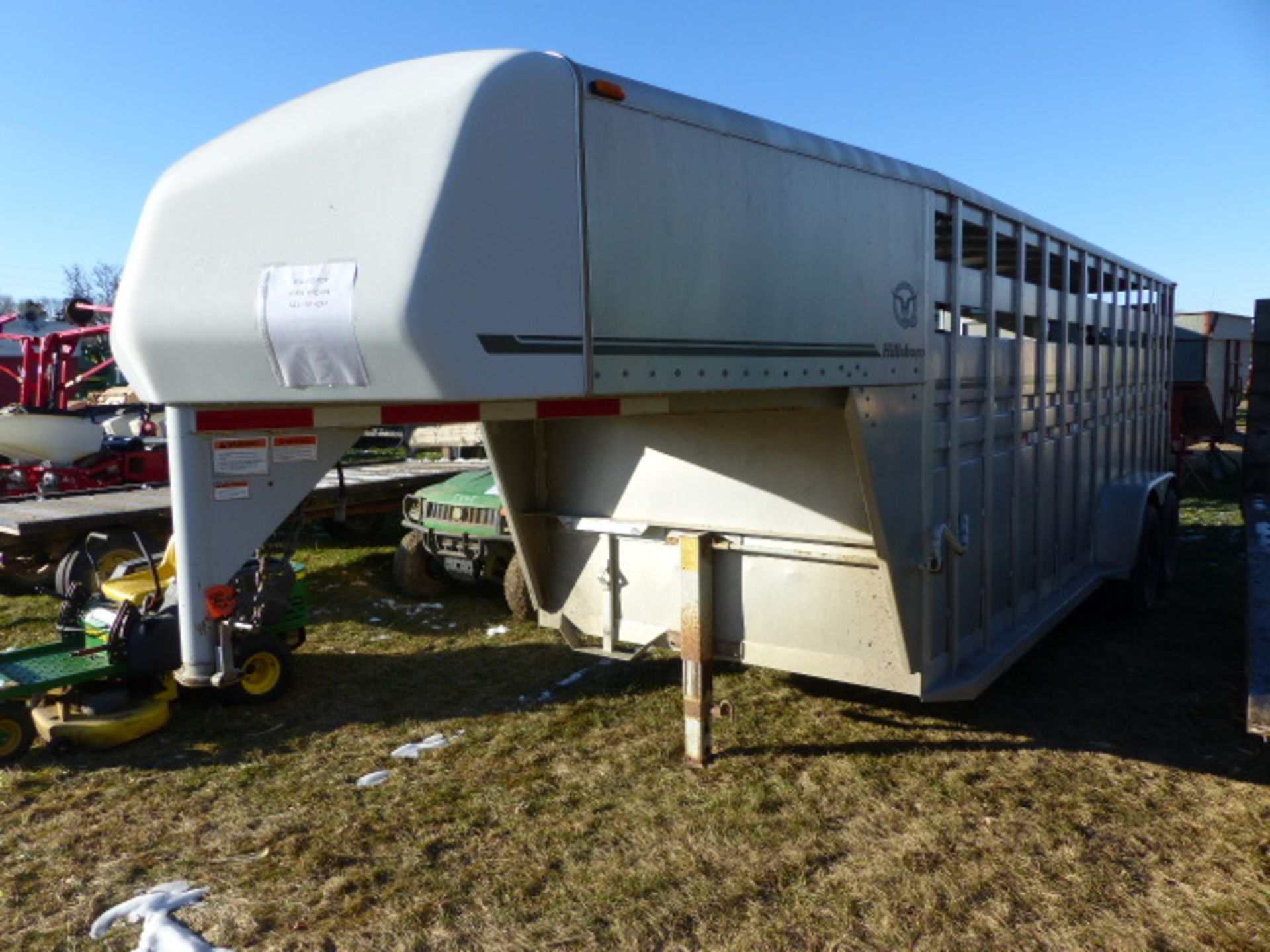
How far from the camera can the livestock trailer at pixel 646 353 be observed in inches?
95.1

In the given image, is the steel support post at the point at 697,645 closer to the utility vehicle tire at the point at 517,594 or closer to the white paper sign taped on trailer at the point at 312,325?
the white paper sign taped on trailer at the point at 312,325

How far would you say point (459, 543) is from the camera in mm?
7625

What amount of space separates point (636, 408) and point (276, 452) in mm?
1161

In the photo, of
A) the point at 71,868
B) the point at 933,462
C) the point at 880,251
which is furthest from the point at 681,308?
the point at 71,868

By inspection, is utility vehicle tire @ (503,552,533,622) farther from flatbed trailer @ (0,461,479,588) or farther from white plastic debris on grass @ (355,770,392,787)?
white plastic debris on grass @ (355,770,392,787)

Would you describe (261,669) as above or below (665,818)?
above

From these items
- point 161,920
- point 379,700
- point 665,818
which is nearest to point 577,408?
point 665,818

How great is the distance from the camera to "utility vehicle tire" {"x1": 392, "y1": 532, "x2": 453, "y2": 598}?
8.09m

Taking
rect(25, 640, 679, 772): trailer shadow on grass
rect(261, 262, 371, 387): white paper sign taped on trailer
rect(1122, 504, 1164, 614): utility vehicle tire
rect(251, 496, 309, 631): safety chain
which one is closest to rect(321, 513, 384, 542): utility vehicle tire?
rect(251, 496, 309, 631): safety chain

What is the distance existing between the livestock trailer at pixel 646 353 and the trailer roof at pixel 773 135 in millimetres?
12

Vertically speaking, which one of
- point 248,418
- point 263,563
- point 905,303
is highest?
point 905,303

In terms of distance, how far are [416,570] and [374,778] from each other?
376cm

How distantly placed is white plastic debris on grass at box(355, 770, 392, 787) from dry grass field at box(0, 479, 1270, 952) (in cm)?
5

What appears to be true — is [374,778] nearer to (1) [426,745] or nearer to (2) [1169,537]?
(1) [426,745]
